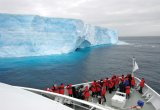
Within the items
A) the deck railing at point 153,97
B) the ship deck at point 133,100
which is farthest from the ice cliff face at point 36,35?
the deck railing at point 153,97

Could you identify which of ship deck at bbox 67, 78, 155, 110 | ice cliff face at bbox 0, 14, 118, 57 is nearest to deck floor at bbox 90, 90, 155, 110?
ship deck at bbox 67, 78, 155, 110

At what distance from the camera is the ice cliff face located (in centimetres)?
3661

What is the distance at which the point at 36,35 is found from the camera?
39.2m

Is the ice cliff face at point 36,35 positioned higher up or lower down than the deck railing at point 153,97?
higher up

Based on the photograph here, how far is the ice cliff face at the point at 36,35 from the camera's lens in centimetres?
3661

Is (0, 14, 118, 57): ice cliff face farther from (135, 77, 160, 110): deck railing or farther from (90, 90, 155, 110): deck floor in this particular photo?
(135, 77, 160, 110): deck railing

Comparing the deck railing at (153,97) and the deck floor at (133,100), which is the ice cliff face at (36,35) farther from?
the deck railing at (153,97)

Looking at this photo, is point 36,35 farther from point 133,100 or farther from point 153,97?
point 153,97

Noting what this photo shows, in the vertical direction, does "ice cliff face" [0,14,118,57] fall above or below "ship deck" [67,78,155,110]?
above

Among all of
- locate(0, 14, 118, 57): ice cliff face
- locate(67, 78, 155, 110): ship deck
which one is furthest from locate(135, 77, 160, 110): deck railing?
locate(0, 14, 118, 57): ice cliff face

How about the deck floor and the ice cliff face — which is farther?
the ice cliff face

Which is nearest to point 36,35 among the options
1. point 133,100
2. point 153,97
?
point 133,100

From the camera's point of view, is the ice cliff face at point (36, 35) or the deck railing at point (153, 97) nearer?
the deck railing at point (153, 97)

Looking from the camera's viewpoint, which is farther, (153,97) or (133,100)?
(133,100)
